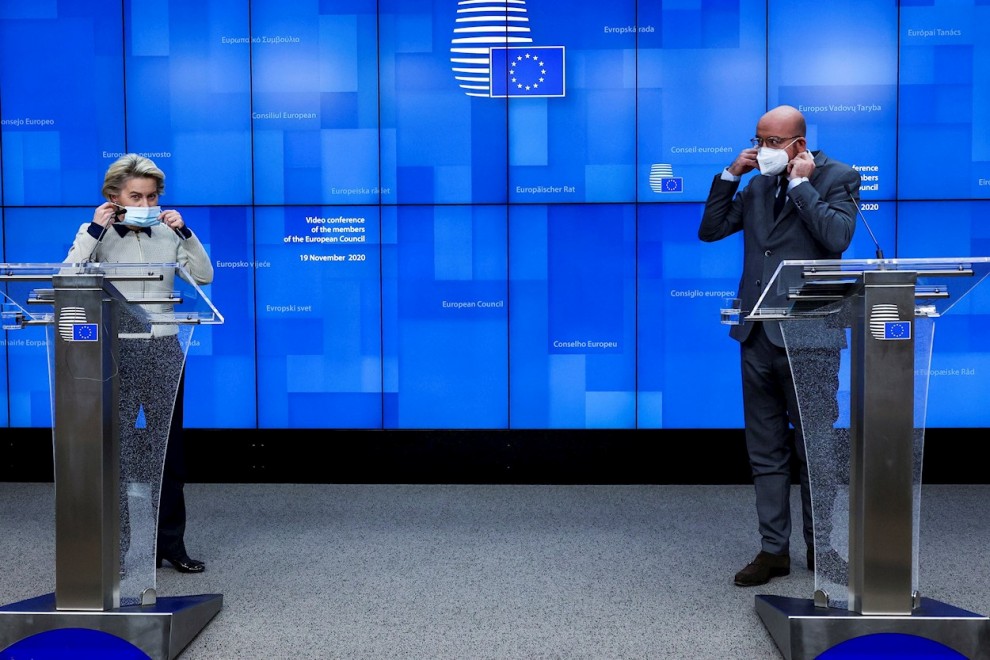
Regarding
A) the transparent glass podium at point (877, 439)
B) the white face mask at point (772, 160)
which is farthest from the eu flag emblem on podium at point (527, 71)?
the transparent glass podium at point (877, 439)

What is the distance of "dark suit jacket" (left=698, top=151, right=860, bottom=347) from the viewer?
292cm

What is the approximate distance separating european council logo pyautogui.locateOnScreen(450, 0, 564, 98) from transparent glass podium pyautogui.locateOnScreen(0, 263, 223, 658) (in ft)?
8.71

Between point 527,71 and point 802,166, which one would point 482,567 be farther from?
point 527,71

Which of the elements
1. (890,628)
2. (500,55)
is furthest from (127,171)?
(890,628)

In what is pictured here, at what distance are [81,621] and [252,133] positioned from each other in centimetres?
301

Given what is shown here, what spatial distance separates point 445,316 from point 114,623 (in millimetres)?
2655

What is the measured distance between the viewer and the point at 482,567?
3.36m

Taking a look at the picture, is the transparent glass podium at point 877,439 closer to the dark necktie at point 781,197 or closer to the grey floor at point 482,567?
the grey floor at point 482,567

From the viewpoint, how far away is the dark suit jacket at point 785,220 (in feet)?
9.59

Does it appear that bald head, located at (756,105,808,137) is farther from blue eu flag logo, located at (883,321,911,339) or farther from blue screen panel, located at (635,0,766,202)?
blue screen panel, located at (635,0,766,202)

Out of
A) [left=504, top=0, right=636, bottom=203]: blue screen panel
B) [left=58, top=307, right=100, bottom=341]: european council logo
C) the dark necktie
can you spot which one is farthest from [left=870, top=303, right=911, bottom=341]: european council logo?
[left=504, top=0, right=636, bottom=203]: blue screen panel

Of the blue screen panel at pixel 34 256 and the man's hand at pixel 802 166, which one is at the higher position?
the man's hand at pixel 802 166

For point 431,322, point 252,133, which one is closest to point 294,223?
point 252,133

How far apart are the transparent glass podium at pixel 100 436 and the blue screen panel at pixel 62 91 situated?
105 inches
